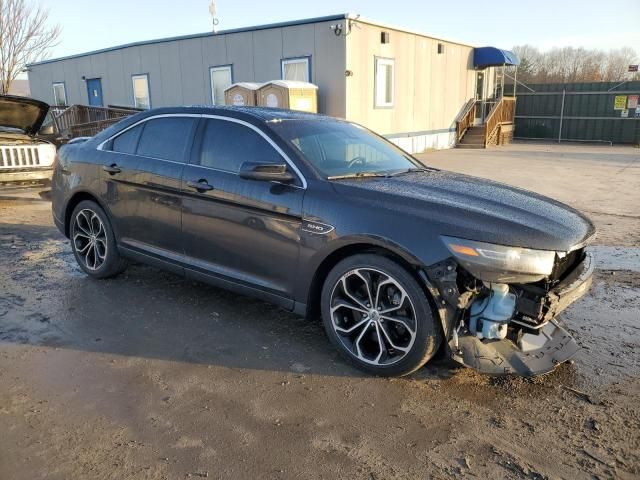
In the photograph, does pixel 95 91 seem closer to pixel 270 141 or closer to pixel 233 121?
pixel 233 121

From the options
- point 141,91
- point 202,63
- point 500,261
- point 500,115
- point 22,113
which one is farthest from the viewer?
point 500,115

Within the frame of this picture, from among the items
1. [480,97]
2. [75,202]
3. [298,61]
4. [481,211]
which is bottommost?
[75,202]

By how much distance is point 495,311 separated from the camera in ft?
10.1

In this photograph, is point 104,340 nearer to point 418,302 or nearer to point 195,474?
point 195,474

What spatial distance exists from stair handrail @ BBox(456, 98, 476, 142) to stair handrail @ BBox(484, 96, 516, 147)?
2.56 ft

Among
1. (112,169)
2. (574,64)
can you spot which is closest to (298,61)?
(112,169)

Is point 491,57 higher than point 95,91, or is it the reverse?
point 491,57

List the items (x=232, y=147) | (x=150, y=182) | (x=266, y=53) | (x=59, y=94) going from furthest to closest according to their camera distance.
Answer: (x=59, y=94), (x=266, y=53), (x=150, y=182), (x=232, y=147)

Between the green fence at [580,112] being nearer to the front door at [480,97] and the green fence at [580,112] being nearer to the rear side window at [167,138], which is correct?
the front door at [480,97]

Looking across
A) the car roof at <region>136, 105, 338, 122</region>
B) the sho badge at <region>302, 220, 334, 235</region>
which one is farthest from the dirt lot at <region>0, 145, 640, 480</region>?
the car roof at <region>136, 105, 338, 122</region>

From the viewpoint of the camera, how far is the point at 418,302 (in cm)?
312

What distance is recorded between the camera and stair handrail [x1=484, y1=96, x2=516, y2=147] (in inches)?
832

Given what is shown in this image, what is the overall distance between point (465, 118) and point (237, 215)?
1930 cm

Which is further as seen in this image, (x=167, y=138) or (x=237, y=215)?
(x=167, y=138)
